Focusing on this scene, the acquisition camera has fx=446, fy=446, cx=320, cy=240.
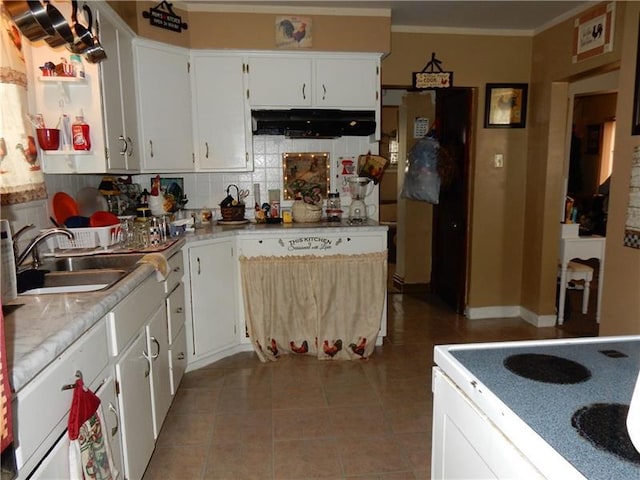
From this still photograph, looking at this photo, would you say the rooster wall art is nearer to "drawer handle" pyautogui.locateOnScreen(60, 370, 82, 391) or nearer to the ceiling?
the ceiling

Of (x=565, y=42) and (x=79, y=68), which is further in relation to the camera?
(x=565, y=42)

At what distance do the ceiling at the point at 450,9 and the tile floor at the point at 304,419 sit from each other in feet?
8.28

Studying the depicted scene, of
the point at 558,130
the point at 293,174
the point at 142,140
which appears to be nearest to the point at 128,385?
the point at 142,140

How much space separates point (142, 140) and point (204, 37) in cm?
91

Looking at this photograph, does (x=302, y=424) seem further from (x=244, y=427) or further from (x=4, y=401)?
(x=4, y=401)

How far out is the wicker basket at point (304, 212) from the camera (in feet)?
11.4

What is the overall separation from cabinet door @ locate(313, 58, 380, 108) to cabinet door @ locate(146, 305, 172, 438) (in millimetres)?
1991

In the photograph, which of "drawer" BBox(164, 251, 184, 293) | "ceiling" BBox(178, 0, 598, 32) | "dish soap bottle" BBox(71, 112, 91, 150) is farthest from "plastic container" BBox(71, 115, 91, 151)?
"ceiling" BBox(178, 0, 598, 32)

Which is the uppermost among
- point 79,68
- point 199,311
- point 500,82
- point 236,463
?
point 500,82

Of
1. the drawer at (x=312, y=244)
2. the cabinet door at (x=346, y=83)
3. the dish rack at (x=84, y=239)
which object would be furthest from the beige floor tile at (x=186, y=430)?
the cabinet door at (x=346, y=83)

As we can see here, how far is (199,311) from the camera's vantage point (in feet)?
9.85

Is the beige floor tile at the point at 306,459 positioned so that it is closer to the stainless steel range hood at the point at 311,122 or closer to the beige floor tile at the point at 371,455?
the beige floor tile at the point at 371,455

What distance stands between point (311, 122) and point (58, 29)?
178cm

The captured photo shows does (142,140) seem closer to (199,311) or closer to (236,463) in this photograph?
(199,311)
